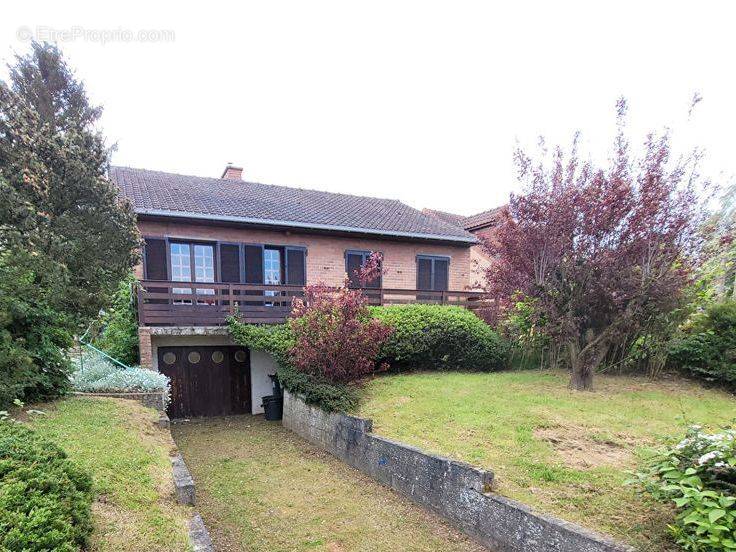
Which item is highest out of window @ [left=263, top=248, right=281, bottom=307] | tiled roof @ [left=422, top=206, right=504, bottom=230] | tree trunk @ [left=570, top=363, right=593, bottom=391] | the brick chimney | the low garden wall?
the brick chimney

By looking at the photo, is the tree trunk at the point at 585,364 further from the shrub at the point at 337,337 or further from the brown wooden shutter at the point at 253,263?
the brown wooden shutter at the point at 253,263

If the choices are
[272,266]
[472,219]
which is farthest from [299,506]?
[472,219]

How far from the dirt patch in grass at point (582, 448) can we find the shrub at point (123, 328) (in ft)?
30.9

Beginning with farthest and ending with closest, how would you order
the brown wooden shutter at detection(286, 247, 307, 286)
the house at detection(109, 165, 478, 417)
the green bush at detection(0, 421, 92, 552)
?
1. the brown wooden shutter at detection(286, 247, 307, 286)
2. the house at detection(109, 165, 478, 417)
3. the green bush at detection(0, 421, 92, 552)

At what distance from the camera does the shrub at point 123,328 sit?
10.2 metres

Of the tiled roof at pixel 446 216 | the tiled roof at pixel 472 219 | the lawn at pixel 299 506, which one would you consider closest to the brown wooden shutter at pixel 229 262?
the lawn at pixel 299 506

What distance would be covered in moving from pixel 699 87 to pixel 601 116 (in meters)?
1.47

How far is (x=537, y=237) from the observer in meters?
7.19

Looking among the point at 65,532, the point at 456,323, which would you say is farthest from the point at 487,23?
the point at 65,532

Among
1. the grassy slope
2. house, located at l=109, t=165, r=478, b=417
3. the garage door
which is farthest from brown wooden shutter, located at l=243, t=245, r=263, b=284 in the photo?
the grassy slope

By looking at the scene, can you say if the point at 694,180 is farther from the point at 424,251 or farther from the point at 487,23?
the point at 424,251

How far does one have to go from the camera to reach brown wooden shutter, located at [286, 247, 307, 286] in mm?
12797

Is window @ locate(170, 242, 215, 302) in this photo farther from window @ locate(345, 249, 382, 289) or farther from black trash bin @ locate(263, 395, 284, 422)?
window @ locate(345, 249, 382, 289)

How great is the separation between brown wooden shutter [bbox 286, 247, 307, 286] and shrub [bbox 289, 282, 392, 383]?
429cm
